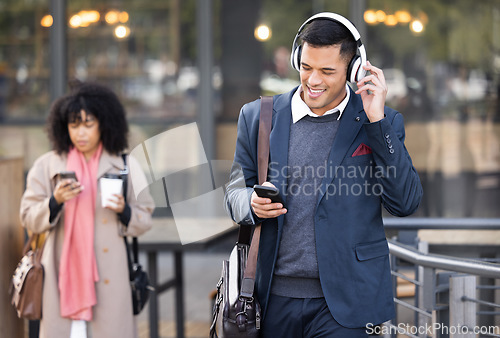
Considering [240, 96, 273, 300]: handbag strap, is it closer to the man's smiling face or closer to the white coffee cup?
the man's smiling face

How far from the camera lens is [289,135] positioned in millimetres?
2488

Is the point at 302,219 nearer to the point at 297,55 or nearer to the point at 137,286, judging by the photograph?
the point at 297,55

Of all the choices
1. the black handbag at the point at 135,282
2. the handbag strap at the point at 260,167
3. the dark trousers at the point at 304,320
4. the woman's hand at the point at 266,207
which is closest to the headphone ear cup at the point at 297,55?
the handbag strap at the point at 260,167

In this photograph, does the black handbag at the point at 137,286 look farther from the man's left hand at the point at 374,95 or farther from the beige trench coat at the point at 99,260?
the man's left hand at the point at 374,95

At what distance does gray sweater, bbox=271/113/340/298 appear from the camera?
2402 millimetres

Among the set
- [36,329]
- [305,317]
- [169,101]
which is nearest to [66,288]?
[36,329]

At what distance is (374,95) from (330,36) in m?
0.26

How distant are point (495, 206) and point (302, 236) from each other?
6136 millimetres

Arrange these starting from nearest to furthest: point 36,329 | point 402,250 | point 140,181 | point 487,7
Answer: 1. point 402,250
2. point 140,181
3. point 36,329
4. point 487,7

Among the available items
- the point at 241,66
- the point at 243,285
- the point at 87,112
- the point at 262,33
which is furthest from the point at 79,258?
the point at 262,33

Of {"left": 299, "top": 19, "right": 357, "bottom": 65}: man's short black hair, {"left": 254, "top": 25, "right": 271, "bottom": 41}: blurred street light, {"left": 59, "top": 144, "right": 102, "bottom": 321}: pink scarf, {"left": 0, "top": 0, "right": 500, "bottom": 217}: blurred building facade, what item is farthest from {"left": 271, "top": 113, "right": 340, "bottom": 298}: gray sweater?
{"left": 254, "top": 25, "right": 271, "bottom": 41}: blurred street light

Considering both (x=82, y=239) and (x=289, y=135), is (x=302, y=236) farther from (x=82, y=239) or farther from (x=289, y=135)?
(x=82, y=239)

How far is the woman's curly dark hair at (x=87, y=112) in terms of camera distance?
3.86m

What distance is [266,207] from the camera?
2.29m
